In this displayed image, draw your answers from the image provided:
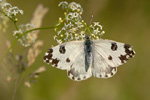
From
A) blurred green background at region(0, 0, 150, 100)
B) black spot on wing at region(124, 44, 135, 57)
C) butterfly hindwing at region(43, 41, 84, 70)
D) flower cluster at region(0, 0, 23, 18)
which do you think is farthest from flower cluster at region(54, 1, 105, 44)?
blurred green background at region(0, 0, 150, 100)

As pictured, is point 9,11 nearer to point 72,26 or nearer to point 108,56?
point 72,26

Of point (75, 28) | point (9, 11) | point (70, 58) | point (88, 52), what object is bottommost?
point (70, 58)

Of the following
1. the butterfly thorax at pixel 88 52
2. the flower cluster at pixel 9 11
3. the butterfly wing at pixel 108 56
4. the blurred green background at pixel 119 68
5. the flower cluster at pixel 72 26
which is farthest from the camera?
the blurred green background at pixel 119 68

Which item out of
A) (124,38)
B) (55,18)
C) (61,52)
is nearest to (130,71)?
(124,38)

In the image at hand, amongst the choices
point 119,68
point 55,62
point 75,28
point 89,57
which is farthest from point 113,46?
point 119,68

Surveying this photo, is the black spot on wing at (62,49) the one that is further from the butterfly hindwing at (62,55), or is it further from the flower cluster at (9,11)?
the flower cluster at (9,11)

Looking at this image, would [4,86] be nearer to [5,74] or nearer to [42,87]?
[5,74]

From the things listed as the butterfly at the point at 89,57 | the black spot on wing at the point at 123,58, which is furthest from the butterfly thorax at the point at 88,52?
the black spot on wing at the point at 123,58
